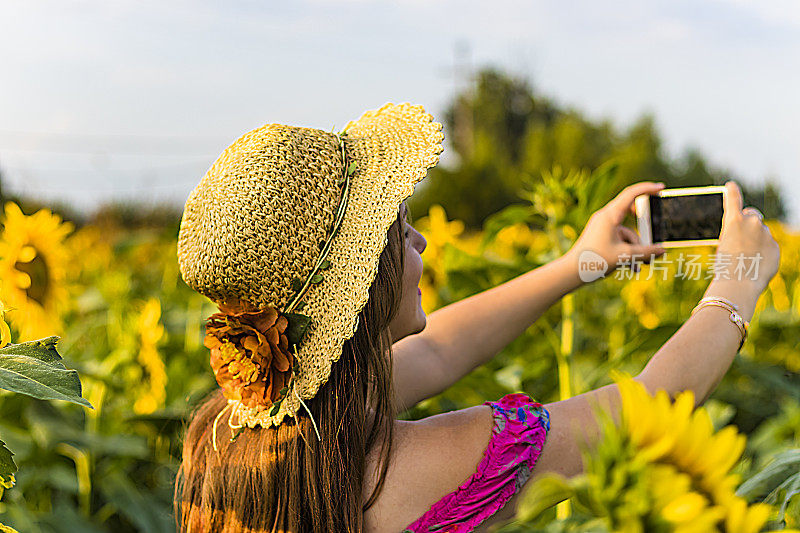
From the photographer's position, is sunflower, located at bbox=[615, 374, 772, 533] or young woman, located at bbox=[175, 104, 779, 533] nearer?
sunflower, located at bbox=[615, 374, 772, 533]

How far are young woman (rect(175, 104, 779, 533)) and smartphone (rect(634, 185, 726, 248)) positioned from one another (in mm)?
206

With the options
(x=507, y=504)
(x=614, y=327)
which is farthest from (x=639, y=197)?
(x=614, y=327)

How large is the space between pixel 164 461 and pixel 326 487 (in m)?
0.93

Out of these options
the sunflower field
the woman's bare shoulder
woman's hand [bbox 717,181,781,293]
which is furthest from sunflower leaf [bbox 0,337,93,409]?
woman's hand [bbox 717,181,781,293]

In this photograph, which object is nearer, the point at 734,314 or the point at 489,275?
the point at 734,314

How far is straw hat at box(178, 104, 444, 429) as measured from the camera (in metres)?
1.10

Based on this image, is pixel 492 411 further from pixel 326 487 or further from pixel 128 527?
pixel 128 527

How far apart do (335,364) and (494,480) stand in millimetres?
283

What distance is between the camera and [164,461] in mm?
1909

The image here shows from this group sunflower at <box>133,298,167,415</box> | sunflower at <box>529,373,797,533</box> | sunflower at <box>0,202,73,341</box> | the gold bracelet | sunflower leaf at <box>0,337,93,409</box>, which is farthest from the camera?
sunflower at <box>133,298,167,415</box>

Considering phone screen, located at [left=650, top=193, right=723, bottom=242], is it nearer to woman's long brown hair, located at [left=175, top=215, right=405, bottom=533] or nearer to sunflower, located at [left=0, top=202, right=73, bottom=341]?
woman's long brown hair, located at [left=175, top=215, right=405, bottom=533]

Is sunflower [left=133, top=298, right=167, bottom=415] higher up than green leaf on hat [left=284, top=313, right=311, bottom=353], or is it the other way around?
green leaf on hat [left=284, top=313, right=311, bottom=353]

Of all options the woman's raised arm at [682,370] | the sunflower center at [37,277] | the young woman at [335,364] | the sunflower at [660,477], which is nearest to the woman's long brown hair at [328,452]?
the young woman at [335,364]

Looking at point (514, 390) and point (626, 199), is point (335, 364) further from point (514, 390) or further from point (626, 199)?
point (514, 390)
